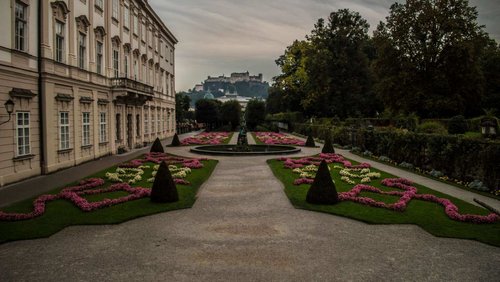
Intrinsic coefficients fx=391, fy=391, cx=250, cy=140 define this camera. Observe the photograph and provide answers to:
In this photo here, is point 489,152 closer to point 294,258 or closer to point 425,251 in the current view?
point 425,251

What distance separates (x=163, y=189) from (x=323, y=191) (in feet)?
17.7

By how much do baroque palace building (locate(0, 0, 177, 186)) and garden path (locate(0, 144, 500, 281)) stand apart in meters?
9.33

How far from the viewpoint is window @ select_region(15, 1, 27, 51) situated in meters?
17.2

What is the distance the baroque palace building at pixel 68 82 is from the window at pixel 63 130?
5cm

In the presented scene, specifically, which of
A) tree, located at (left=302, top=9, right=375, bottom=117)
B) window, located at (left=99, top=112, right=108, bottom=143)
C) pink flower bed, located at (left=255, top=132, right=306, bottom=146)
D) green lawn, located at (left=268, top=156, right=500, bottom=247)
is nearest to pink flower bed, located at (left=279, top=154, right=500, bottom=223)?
green lawn, located at (left=268, top=156, right=500, bottom=247)

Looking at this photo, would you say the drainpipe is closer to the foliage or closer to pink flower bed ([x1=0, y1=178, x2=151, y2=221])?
pink flower bed ([x1=0, y1=178, x2=151, y2=221])

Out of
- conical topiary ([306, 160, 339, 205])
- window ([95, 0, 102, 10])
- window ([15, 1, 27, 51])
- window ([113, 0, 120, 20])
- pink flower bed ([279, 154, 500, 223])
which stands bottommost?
pink flower bed ([279, 154, 500, 223])

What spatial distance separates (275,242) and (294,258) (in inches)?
43.5

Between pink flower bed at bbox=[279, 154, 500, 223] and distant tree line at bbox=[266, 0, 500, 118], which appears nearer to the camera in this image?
pink flower bed at bbox=[279, 154, 500, 223]

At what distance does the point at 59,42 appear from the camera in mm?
21203

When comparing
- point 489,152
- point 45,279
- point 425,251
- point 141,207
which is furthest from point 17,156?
point 489,152

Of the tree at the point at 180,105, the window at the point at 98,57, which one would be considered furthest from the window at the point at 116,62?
the tree at the point at 180,105

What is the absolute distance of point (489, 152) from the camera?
1565cm

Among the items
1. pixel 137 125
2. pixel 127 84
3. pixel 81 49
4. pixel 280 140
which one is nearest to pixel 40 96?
pixel 81 49
